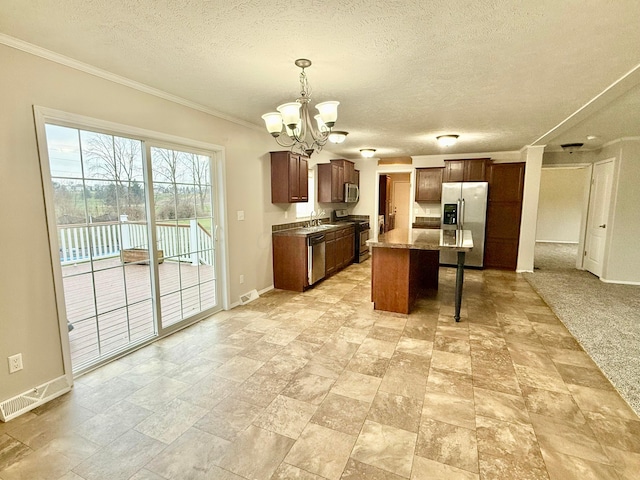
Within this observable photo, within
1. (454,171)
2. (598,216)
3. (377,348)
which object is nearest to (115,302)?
(377,348)

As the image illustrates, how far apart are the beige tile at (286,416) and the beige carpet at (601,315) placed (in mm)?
2236

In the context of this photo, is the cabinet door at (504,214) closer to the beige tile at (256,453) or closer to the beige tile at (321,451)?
the beige tile at (321,451)

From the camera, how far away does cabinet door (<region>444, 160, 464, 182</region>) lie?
20.7 ft

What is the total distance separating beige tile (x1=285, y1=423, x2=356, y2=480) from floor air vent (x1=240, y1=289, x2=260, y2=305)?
2512 millimetres

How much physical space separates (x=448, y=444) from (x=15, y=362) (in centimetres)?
285

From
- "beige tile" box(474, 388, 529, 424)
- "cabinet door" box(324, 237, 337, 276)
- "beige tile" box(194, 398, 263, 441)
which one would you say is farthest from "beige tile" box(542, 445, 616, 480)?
"cabinet door" box(324, 237, 337, 276)

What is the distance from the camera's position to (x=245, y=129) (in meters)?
4.17

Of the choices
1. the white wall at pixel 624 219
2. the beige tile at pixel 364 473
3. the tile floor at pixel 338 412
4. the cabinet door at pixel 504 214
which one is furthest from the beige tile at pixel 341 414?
the white wall at pixel 624 219

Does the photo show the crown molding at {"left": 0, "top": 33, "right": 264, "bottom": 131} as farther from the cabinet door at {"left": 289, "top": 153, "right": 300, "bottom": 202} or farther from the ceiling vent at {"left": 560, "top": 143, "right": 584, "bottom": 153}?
the ceiling vent at {"left": 560, "top": 143, "right": 584, "bottom": 153}

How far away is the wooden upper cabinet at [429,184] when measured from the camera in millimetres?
6664

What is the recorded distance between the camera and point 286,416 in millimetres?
2045

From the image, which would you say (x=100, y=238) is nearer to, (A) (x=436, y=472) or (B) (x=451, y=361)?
(A) (x=436, y=472)

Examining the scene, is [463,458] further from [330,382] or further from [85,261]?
[85,261]

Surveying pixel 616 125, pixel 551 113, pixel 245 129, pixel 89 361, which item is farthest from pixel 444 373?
pixel 616 125
